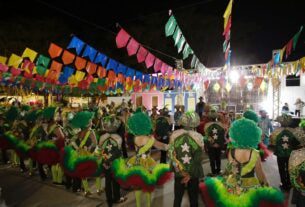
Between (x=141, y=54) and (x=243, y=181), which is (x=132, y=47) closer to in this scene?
(x=141, y=54)

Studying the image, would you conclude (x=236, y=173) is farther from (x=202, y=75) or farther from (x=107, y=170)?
(x=202, y=75)

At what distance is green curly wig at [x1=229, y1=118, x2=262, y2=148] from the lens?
412 cm

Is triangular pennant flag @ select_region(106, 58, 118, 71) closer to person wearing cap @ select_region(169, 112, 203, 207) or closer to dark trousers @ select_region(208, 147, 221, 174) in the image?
dark trousers @ select_region(208, 147, 221, 174)

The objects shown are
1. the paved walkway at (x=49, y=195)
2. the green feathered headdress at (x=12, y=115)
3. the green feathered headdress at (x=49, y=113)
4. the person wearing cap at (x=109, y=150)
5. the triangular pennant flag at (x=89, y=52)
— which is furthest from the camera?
the green feathered headdress at (x=12, y=115)

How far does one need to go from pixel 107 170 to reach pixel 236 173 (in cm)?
263

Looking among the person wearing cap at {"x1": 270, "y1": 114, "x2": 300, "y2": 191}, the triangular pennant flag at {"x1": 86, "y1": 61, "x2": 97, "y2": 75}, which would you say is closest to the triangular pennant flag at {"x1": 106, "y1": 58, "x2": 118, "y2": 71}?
the triangular pennant flag at {"x1": 86, "y1": 61, "x2": 97, "y2": 75}

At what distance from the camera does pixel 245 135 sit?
A: 4129 mm

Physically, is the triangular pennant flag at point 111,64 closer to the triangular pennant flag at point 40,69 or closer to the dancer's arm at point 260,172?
the triangular pennant flag at point 40,69

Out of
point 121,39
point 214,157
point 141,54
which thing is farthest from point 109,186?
point 141,54

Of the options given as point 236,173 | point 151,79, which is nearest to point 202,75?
point 151,79

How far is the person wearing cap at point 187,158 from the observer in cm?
474

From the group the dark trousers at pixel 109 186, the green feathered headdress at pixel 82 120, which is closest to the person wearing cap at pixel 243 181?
the dark trousers at pixel 109 186

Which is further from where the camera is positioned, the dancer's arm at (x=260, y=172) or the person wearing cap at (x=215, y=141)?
the person wearing cap at (x=215, y=141)

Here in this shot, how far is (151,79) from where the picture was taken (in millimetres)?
16750
